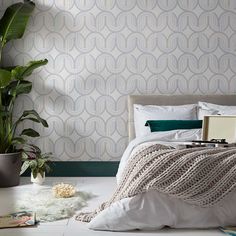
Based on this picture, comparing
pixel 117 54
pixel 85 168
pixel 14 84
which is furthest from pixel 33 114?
pixel 117 54

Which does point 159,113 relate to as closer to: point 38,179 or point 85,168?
point 85,168

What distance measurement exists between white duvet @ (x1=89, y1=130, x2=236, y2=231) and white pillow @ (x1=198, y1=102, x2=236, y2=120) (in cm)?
173

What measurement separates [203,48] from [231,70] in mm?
392

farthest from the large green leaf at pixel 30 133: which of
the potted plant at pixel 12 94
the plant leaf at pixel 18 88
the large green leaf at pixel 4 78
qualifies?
the large green leaf at pixel 4 78

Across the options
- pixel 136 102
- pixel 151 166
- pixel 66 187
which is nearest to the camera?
pixel 151 166

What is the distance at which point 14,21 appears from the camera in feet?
14.5

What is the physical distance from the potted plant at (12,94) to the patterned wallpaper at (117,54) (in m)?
0.30

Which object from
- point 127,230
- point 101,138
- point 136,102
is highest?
point 136,102

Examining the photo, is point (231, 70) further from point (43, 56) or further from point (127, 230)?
point (127, 230)

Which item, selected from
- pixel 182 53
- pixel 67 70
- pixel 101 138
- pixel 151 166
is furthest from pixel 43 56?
pixel 151 166

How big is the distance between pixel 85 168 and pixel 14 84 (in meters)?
1.22

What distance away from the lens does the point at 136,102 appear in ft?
15.4

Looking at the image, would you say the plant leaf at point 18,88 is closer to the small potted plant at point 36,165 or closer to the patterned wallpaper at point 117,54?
the patterned wallpaper at point 117,54

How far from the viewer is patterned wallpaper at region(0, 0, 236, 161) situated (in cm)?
475
